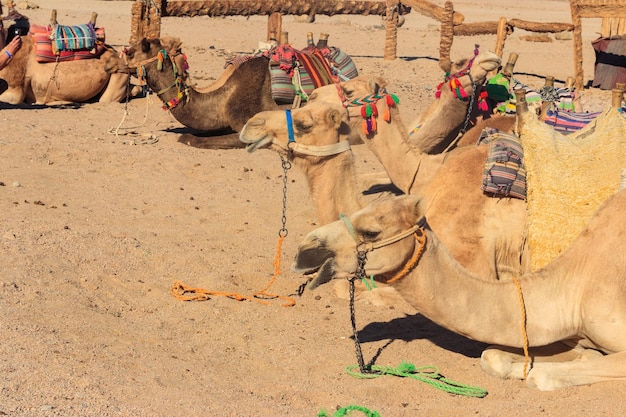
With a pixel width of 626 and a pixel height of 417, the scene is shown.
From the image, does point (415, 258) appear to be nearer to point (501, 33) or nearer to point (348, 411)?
point (348, 411)

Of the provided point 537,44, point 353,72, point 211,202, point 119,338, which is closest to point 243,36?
point 537,44

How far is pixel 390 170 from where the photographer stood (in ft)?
22.4

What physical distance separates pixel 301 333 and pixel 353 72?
549 centimetres

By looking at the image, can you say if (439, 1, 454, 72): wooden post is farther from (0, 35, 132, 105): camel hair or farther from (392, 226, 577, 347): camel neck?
(392, 226, 577, 347): camel neck

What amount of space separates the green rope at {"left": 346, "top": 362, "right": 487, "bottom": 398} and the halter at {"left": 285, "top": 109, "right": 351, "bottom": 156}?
56.8 inches

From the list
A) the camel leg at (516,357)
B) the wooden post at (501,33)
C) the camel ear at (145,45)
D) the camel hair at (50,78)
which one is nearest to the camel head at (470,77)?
the camel leg at (516,357)

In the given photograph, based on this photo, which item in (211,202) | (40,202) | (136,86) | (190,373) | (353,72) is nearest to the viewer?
(190,373)

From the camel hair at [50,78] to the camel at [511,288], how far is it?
30.4 ft

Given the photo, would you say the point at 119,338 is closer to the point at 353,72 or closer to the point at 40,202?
the point at 40,202

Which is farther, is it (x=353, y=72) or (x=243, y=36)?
(x=243, y=36)

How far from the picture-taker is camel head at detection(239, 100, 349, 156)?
19.7 ft

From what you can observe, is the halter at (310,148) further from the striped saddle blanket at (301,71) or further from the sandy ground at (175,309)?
the striped saddle blanket at (301,71)

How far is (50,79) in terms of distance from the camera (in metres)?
13.3

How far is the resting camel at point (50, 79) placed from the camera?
13.2 meters
